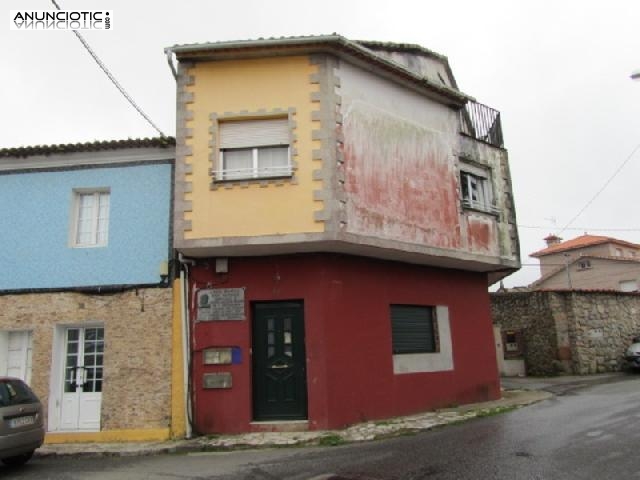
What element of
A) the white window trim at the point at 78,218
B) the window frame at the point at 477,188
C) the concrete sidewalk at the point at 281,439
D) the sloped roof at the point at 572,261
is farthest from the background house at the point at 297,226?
the sloped roof at the point at 572,261

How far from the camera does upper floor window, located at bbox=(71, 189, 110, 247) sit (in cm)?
1104

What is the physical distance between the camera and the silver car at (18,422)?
769 cm

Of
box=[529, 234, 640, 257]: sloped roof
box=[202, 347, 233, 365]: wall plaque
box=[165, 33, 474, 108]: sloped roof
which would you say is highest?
box=[529, 234, 640, 257]: sloped roof

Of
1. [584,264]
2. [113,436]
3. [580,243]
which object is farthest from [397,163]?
[580,243]

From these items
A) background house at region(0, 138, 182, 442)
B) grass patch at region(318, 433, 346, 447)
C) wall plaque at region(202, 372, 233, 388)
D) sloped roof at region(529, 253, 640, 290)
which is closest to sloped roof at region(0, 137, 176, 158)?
background house at region(0, 138, 182, 442)

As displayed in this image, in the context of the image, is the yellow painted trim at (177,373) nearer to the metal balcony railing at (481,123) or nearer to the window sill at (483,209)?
the window sill at (483,209)

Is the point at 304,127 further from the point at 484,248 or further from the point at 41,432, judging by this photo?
the point at 41,432

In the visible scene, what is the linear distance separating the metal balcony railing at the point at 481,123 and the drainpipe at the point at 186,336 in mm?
7359

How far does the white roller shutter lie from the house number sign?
9.25ft

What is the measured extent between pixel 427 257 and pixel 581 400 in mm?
4738

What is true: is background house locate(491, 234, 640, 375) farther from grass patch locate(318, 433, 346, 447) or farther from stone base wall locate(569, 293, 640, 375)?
grass patch locate(318, 433, 346, 447)

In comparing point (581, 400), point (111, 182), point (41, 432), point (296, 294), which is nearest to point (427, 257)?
point (296, 294)

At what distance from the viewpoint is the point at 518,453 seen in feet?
23.2

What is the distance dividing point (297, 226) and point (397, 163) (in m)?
2.82
